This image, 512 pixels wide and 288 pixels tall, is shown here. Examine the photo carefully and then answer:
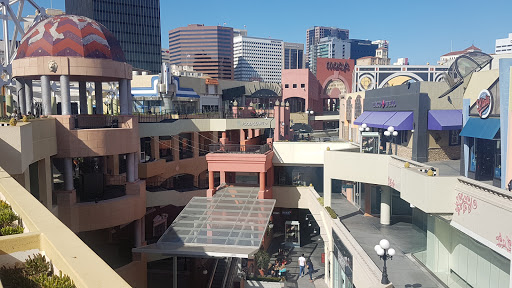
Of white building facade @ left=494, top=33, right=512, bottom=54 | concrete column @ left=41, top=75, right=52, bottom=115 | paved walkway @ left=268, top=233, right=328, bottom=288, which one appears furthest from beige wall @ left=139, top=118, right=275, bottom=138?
white building facade @ left=494, top=33, right=512, bottom=54

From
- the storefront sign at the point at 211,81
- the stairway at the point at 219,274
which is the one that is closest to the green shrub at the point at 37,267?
the stairway at the point at 219,274

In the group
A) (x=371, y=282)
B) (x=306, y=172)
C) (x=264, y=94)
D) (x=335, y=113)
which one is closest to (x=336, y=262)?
(x=371, y=282)

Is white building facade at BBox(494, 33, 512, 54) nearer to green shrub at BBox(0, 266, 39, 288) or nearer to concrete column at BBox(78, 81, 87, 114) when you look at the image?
concrete column at BBox(78, 81, 87, 114)

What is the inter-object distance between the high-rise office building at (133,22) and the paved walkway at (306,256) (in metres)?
107

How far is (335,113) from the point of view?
239 ft

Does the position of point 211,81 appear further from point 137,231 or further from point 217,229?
point 217,229

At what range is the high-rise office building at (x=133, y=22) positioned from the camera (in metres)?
128

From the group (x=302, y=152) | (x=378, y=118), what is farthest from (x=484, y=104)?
(x=302, y=152)

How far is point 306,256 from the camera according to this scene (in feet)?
114

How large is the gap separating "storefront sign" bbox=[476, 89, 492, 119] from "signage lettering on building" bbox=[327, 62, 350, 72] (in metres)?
55.1

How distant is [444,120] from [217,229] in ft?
50.2

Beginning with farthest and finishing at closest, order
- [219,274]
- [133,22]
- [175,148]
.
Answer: [133,22], [175,148], [219,274]

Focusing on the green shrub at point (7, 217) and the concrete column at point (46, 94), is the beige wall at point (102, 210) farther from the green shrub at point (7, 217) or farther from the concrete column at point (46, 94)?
the green shrub at point (7, 217)

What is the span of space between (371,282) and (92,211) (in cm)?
1560
